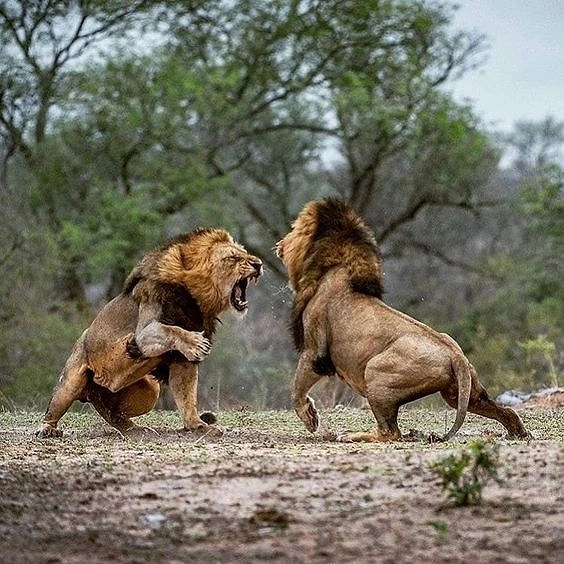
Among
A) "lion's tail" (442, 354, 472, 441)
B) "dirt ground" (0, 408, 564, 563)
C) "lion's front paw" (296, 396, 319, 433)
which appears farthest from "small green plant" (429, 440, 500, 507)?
"lion's front paw" (296, 396, 319, 433)

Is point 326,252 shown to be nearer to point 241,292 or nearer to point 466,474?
point 241,292

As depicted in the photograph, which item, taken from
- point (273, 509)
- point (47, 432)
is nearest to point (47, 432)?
point (47, 432)

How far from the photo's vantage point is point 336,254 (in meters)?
9.27

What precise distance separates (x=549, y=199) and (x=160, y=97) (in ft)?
30.2

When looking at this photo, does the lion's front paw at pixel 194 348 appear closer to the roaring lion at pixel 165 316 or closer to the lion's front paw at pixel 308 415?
the roaring lion at pixel 165 316

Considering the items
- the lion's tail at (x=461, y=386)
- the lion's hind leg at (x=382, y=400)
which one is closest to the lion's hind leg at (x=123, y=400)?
the lion's hind leg at (x=382, y=400)

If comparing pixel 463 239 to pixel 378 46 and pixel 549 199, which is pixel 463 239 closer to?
pixel 549 199

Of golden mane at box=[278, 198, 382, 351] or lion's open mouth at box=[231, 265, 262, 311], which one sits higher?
golden mane at box=[278, 198, 382, 351]

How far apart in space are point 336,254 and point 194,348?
1303 millimetres

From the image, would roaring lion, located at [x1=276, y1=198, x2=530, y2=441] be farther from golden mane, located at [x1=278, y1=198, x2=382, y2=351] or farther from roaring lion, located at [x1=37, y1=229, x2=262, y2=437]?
roaring lion, located at [x1=37, y1=229, x2=262, y2=437]

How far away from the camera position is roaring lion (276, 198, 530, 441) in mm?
8352

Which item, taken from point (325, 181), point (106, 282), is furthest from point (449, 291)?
point (106, 282)

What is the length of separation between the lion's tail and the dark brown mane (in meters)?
0.95

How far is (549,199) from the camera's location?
95.6 feet
